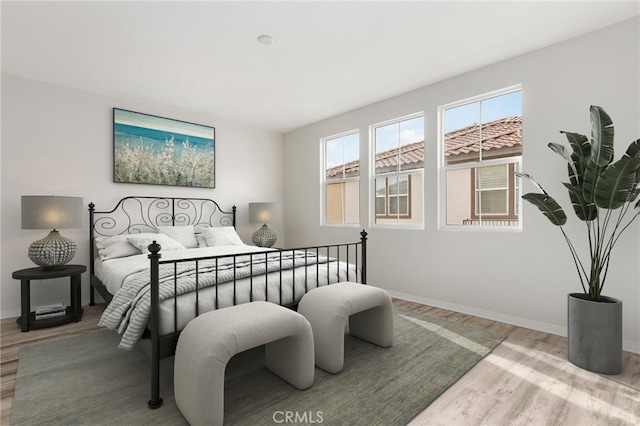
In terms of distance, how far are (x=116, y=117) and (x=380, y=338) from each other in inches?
159

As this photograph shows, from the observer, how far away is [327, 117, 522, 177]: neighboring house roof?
3213 mm

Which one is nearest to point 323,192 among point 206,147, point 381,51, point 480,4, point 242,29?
point 206,147

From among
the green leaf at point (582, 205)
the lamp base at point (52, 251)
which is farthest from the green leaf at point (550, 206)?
the lamp base at point (52, 251)

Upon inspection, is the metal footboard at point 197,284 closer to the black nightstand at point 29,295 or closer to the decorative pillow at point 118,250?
the decorative pillow at point 118,250

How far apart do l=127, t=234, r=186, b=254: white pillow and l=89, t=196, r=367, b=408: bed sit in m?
0.01

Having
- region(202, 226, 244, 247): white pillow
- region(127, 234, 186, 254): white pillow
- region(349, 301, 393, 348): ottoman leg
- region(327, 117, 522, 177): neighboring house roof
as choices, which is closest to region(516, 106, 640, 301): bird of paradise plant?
region(327, 117, 522, 177): neighboring house roof

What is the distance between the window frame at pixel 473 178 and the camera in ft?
10.4

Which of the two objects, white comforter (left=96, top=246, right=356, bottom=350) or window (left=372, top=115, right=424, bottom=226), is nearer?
white comforter (left=96, top=246, right=356, bottom=350)

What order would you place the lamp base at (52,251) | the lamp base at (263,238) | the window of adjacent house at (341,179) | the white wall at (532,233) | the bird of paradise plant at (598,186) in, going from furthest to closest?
the lamp base at (263,238) → the window of adjacent house at (341,179) → the lamp base at (52,251) → the white wall at (532,233) → the bird of paradise plant at (598,186)

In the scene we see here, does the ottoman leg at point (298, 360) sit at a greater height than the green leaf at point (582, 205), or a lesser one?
lesser

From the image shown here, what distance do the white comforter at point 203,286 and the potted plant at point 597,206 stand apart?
173cm

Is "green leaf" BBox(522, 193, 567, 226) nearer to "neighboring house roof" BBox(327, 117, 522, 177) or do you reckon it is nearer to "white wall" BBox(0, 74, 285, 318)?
"neighboring house roof" BBox(327, 117, 522, 177)

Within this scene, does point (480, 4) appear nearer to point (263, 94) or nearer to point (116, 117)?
point (263, 94)

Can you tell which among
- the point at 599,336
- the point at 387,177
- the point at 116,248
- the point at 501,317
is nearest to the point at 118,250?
the point at 116,248
